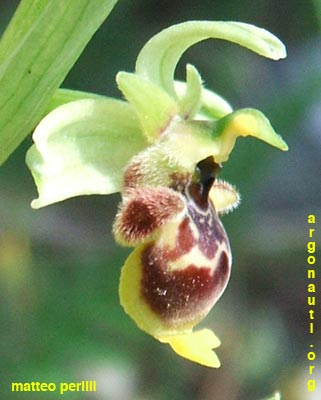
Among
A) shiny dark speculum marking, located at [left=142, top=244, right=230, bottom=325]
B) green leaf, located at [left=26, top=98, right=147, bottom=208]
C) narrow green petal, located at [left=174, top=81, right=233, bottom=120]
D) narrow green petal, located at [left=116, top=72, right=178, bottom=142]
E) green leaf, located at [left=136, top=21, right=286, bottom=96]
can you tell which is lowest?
shiny dark speculum marking, located at [left=142, top=244, right=230, bottom=325]

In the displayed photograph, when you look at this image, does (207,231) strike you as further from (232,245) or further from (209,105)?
(232,245)

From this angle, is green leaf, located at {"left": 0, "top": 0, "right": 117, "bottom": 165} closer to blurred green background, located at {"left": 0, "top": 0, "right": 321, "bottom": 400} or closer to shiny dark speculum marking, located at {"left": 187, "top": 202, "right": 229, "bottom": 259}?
shiny dark speculum marking, located at {"left": 187, "top": 202, "right": 229, "bottom": 259}

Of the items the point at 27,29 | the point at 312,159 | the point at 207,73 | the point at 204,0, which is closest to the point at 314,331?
the point at 312,159

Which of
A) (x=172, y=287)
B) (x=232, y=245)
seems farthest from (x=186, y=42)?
(x=232, y=245)

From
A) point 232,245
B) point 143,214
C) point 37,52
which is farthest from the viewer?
point 232,245

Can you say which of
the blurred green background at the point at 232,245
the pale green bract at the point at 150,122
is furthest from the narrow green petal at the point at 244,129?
the blurred green background at the point at 232,245

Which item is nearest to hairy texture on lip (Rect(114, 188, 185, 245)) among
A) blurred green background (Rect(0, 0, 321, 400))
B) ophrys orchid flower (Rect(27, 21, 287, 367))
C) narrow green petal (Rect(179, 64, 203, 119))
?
→ ophrys orchid flower (Rect(27, 21, 287, 367))

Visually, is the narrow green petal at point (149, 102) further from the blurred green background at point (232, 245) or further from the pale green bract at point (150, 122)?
the blurred green background at point (232, 245)
